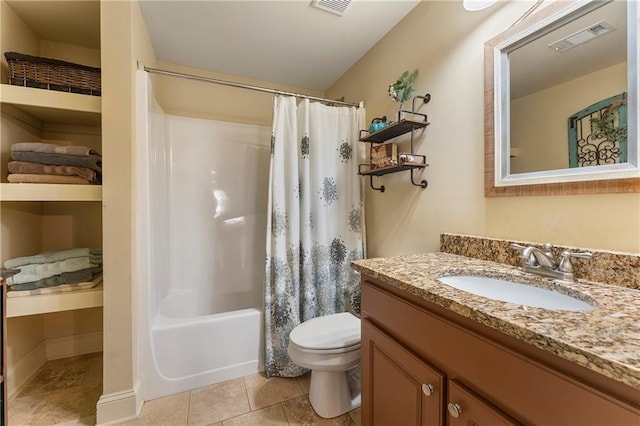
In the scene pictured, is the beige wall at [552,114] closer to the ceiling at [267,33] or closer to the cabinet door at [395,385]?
the cabinet door at [395,385]

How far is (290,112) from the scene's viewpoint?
1770mm

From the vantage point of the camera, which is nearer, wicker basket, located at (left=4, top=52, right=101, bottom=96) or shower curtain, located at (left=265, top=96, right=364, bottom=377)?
wicker basket, located at (left=4, top=52, right=101, bottom=96)

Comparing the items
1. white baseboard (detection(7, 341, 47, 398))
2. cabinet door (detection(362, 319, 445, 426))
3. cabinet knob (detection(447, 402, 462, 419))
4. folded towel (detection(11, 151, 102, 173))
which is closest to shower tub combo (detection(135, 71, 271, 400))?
folded towel (detection(11, 151, 102, 173))

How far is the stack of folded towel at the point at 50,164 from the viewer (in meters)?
1.30

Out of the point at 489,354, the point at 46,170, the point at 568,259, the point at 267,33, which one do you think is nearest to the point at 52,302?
the point at 46,170

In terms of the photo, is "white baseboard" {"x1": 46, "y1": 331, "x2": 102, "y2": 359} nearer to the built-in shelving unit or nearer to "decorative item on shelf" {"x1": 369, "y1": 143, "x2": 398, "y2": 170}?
the built-in shelving unit

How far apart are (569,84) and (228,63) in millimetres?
2209

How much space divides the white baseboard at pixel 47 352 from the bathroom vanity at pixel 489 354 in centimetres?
198

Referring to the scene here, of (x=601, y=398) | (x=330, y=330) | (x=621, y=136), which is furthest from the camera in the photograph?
(x=330, y=330)

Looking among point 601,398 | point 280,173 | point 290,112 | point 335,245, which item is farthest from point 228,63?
point 601,398

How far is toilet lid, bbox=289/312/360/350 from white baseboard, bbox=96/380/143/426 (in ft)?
2.84

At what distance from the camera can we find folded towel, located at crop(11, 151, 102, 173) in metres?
1.30

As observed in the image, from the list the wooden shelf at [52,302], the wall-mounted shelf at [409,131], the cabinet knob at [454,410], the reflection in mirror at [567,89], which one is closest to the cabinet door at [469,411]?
the cabinet knob at [454,410]

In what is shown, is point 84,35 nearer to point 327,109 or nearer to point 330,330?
point 327,109
